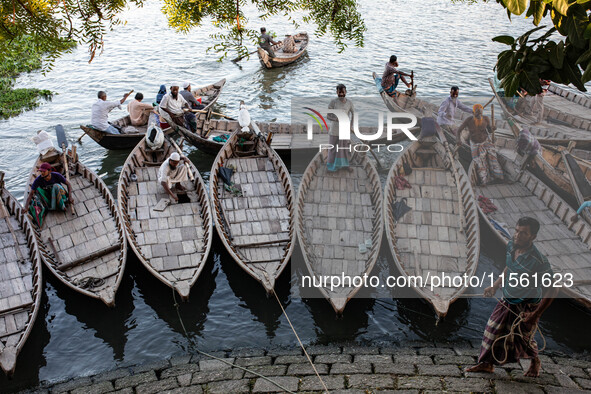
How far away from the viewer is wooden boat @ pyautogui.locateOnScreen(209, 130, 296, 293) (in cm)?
848

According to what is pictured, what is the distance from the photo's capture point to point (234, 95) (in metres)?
19.1

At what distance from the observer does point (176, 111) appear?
1302cm

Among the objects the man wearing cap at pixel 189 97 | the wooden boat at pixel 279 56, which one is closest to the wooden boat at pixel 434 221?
the man wearing cap at pixel 189 97

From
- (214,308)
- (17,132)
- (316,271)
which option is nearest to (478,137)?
(316,271)

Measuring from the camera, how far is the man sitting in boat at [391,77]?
46.5 feet

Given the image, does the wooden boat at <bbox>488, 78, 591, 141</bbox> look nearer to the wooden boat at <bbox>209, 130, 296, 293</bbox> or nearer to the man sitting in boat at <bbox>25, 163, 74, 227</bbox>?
the wooden boat at <bbox>209, 130, 296, 293</bbox>

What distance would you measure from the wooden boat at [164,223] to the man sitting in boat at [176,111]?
2.10m

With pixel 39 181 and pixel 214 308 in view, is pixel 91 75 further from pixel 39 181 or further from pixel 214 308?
pixel 214 308

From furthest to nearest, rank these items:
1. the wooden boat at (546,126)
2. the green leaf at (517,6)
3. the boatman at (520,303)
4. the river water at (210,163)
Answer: the wooden boat at (546,126)
the river water at (210,163)
the boatman at (520,303)
the green leaf at (517,6)

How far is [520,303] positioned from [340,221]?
4.28m

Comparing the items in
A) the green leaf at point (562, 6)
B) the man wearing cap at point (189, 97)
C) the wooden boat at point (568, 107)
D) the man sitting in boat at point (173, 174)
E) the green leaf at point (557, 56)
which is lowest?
the wooden boat at point (568, 107)

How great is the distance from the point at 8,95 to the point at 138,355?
15.0 metres

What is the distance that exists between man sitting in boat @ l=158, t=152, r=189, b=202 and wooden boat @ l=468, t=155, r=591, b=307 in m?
6.28

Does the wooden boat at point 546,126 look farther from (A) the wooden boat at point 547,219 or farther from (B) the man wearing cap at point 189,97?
(B) the man wearing cap at point 189,97
